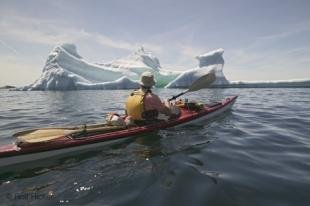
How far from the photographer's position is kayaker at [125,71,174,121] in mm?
6914

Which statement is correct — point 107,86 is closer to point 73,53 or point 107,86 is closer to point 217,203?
point 73,53

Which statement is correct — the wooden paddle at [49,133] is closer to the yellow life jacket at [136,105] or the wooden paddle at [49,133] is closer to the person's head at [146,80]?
the yellow life jacket at [136,105]

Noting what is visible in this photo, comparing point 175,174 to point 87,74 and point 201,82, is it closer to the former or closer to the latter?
point 201,82

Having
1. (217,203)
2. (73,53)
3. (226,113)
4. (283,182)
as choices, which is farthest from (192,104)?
(73,53)

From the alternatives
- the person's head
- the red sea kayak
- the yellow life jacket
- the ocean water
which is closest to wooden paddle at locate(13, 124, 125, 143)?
the red sea kayak

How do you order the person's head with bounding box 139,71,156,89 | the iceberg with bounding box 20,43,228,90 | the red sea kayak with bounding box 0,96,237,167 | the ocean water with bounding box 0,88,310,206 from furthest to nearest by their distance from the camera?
the iceberg with bounding box 20,43,228,90
the person's head with bounding box 139,71,156,89
the red sea kayak with bounding box 0,96,237,167
the ocean water with bounding box 0,88,310,206

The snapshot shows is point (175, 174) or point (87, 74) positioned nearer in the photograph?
point (175, 174)

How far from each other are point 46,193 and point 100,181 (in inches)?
32.3

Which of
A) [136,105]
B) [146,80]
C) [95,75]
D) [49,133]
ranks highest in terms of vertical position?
[95,75]

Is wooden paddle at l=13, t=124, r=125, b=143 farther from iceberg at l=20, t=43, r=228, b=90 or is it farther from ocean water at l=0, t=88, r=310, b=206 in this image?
iceberg at l=20, t=43, r=228, b=90

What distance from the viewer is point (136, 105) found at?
22.9 feet

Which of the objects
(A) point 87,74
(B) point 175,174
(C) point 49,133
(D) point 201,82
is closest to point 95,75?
(A) point 87,74

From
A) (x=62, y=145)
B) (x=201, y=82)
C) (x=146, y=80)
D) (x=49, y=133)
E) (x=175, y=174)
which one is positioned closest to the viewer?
(x=175, y=174)

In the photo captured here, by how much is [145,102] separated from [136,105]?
25 centimetres
